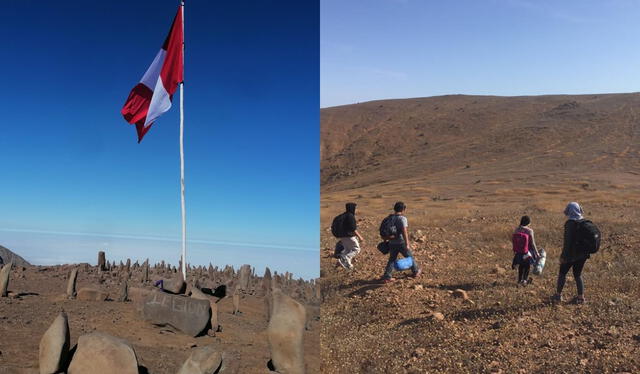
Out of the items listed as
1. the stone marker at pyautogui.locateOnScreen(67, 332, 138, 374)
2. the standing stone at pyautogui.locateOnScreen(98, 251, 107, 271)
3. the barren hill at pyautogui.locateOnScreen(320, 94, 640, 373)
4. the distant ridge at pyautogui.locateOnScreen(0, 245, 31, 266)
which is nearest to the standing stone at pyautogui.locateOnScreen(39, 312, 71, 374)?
the stone marker at pyautogui.locateOnScreen(67, 332, 138, 374)

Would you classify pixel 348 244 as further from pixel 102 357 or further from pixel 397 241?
pixel 102 357

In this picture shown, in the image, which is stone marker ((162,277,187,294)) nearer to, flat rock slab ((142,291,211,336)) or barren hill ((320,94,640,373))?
flat rock slab ((142,291,211,336))

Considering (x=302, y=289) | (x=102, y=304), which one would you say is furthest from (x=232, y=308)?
(x=302, y=289)

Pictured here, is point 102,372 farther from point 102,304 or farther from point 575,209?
point 102,304

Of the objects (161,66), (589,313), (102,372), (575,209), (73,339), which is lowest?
(73,339)

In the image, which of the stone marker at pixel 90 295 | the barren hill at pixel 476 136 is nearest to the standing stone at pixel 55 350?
A: the stone marker at pixel 90 295
